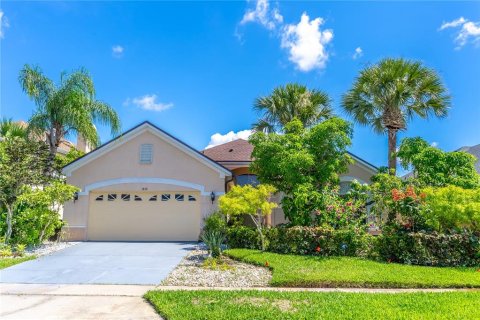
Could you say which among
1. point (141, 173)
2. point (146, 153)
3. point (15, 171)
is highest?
point (146, 153)

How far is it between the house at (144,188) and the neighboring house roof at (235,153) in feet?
9.99

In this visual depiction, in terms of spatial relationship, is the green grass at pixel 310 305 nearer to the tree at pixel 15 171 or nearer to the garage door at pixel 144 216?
the garage door at pixel 144 216

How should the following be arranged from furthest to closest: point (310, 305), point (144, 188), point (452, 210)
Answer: point (144, 188)
point (452, 210)
point (310, 305)

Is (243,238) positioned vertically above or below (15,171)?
below

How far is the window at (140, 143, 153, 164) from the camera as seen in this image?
17.0 metres

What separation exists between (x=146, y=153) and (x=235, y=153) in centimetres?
582

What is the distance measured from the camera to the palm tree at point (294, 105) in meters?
17.4

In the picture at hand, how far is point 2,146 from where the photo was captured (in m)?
13.7

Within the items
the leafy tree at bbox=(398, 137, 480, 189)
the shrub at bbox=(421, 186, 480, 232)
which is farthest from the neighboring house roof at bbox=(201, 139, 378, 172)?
the shrub at bbox=(421, 186, 480, 232)

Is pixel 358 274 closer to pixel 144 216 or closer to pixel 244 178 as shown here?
pixel 144 216

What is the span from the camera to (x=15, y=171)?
13391 millimetres

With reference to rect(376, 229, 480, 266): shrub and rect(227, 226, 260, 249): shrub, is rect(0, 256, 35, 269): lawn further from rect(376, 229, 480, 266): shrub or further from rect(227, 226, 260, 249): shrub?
rect(376, 229, 480, 266): shrub

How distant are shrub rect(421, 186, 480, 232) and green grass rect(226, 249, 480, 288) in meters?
1.62

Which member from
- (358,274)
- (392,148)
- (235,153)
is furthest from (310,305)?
(235,153)
